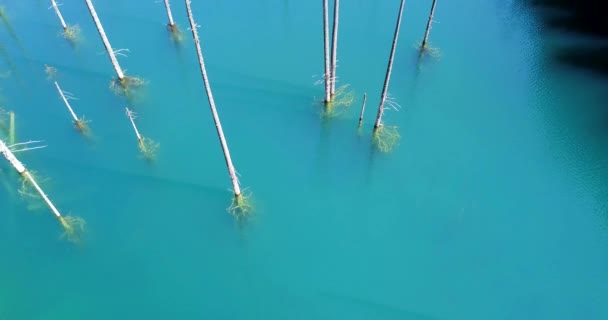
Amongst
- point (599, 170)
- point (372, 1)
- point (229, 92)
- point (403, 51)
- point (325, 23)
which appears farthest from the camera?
point (372, 1)

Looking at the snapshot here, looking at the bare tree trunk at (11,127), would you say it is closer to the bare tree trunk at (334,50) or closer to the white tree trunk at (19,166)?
the white tree trunk at (19,166)

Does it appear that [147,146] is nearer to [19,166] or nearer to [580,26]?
[19,166]

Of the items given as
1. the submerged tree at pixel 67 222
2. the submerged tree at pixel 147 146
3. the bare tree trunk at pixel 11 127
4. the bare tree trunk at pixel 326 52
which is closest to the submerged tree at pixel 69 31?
the bare tree trunk at pixel 11 127

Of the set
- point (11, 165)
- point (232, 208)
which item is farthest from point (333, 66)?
point (11, 165)

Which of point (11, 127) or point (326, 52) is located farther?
point (11, 127)

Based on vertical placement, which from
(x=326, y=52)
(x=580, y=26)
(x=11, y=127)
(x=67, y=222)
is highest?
(x=580, y=26)

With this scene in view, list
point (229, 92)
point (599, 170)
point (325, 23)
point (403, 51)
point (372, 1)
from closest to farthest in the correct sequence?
point (325, 23) → point (599, 170) → point (229, 92) → point (403, 51) → point (372, 1)

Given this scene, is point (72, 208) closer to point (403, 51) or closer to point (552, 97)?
point (403, 51)

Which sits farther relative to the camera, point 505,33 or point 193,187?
point 505,33

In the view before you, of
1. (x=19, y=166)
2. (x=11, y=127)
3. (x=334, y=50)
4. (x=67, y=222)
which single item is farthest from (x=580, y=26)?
(x=11, y=127)
